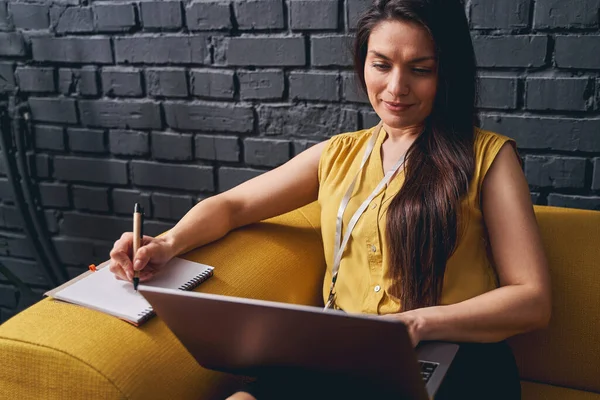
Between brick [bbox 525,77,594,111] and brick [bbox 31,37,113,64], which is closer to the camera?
brick [bbox 525,77,594,111]

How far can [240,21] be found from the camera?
5.85 ft

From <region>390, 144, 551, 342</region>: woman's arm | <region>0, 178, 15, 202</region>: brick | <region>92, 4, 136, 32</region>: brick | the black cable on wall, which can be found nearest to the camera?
<region>390, 144, 551, 342</region>: woman's arm

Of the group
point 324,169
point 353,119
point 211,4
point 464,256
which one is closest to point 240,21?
point 211,4

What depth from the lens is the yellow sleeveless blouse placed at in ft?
4.02

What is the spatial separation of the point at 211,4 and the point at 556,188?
3.44 ft

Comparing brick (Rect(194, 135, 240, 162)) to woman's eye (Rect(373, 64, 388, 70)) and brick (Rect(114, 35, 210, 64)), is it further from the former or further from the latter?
woman's eye (Rect(373, 64, 388, 70))

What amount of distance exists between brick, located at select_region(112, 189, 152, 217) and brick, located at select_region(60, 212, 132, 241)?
3 cm

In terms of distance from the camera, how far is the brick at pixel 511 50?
60.1 inches

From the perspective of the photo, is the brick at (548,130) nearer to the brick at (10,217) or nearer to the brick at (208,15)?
the brick at (208,15)

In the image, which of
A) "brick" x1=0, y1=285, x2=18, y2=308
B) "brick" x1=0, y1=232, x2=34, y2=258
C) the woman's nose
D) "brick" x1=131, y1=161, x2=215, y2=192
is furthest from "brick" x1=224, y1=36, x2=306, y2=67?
"brick" x1=0, y1=285, x2=18, y2=308

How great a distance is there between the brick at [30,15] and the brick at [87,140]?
0.34 meters

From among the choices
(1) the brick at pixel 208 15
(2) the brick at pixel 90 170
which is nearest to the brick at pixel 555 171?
(1) the brick at pixel 208 15

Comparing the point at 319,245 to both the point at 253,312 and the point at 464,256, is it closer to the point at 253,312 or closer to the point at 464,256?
the point at 464,256

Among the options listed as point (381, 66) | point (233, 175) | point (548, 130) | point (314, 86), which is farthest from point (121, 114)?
point (548, 130)
